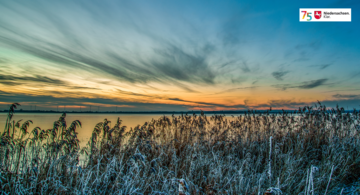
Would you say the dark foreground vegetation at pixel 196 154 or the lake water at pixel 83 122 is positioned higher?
the dark foreground vegetation at pixel 196 154

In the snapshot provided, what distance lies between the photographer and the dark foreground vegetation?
4336mm

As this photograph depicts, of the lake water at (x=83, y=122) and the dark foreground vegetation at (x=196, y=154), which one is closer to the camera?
the dark foreground vegetation at (x=196, y=154)

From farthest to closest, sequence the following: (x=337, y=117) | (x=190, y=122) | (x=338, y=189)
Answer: (x=190, y=122) < (x=337, y=117) < (x=338, y=189)

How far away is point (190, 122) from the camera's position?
35.3 ft

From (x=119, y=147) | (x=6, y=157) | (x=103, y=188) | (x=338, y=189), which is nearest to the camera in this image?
(x=103, y=188)

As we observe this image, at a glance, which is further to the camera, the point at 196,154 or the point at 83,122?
the point at 83,122

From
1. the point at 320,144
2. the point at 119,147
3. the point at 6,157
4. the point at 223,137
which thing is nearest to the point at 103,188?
the point at 119,147

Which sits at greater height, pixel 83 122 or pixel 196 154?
pixel 196 154

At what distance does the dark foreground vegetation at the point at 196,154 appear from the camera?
4.34 m

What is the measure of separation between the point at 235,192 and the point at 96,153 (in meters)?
4.78

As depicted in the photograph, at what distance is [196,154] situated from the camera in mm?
5184

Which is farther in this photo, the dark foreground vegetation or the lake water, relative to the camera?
the lake water

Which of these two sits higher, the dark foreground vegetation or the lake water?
the dark foreground vegetation

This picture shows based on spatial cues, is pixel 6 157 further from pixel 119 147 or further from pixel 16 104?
pixel 119 147
